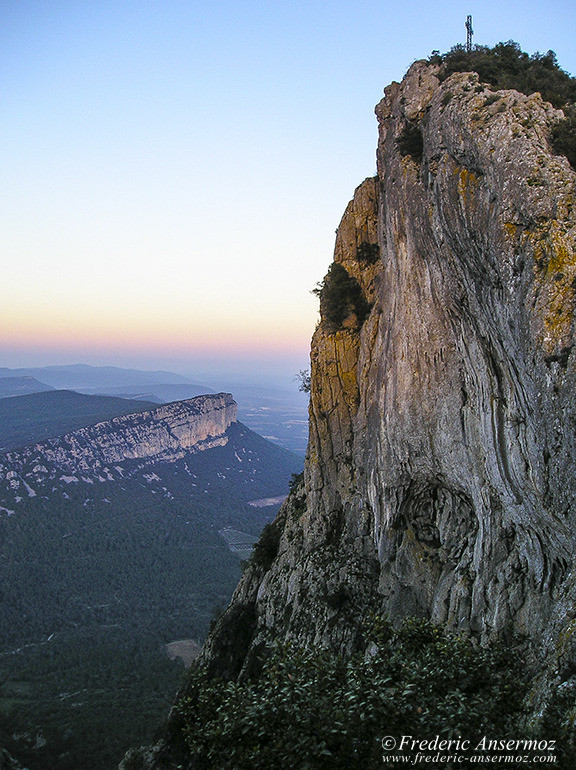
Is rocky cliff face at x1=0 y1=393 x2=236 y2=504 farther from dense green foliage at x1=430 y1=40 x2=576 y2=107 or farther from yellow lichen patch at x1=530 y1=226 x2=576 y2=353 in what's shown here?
yellow lichen patch at x1=530 y1=226 x2=576 y2=353

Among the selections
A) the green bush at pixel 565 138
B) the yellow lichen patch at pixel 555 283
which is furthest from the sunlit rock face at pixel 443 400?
the green bush at pixel 565 138

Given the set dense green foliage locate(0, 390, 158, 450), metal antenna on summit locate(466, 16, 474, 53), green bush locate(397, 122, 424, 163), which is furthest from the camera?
dense green foliage locate(0, 390, 158, 450)

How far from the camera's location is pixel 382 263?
21750 millimetres

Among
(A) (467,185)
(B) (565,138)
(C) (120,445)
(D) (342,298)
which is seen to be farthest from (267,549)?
(C) (120,445)

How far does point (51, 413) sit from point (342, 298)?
128028 millimetres

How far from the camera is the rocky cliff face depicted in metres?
81.2

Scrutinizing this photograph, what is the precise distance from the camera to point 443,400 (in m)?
15.0

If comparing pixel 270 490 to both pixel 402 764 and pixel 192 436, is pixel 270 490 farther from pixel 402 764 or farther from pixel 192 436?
pixel 402 764

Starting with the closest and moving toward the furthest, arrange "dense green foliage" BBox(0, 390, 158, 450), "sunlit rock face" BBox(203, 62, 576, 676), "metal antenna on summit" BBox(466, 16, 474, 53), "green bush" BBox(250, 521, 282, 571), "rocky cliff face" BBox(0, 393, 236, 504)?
"sunlit rock face" BBox(203, 62, 576, 676)
"metal antenna on summit" BBox(466, 16, 474, 53)
"green bush" BBox(250, 521, 282, 571)
"rocky cliff face" BBox(0, 393, 236, 504)
"dense green foliage" BBox(0, 390, 158, 450)

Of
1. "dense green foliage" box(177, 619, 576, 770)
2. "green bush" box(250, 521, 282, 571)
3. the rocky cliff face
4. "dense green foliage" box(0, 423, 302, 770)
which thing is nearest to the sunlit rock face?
"green bush" box(250, 521, 282, 571)

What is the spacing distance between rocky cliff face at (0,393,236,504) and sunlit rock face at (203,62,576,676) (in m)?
67.1

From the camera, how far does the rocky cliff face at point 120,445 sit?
81250 mm

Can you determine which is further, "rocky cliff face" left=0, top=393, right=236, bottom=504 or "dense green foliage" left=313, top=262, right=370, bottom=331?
"rocky cliff face" left=0, top=393, right=236, bottom=504

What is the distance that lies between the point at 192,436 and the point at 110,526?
137 feet
